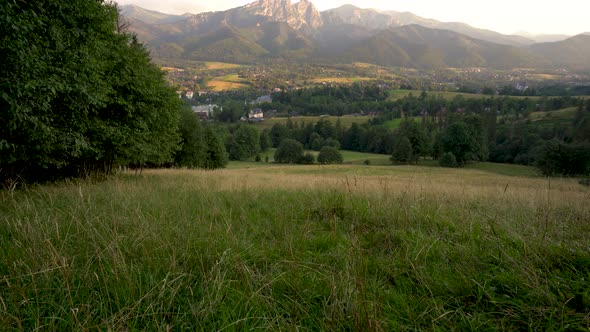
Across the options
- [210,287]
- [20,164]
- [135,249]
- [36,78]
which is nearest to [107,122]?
[20,164]

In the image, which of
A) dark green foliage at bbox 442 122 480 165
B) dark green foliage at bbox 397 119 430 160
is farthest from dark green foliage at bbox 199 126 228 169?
dark green foliage at bbox 442 122 480 165

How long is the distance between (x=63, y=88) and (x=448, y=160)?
64655 mm

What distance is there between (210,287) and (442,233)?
2.77 meters

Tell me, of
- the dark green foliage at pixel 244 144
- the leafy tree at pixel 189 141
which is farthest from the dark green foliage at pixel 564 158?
the dark green foliage at pixel 244 144

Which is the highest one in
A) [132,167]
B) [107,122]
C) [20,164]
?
[107,122]

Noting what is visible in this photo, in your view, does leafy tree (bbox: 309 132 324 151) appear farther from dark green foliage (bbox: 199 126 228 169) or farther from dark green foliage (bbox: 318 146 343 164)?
dark green foliage (bbox: 199 126 228 169)

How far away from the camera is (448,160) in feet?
198

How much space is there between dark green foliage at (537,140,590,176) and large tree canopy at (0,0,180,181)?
54.8 meters

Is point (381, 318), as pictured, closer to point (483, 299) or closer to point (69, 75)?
point (483, 299)

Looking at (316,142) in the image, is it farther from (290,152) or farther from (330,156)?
(330,156)

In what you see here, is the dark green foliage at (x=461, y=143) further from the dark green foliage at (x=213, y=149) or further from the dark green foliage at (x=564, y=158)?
the dark green foliage at (x=213, y=149)

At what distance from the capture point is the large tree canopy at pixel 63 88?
586 centimetres

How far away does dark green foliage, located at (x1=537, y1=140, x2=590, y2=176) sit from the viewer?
4497 cm

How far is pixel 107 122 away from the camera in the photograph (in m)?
11.5
